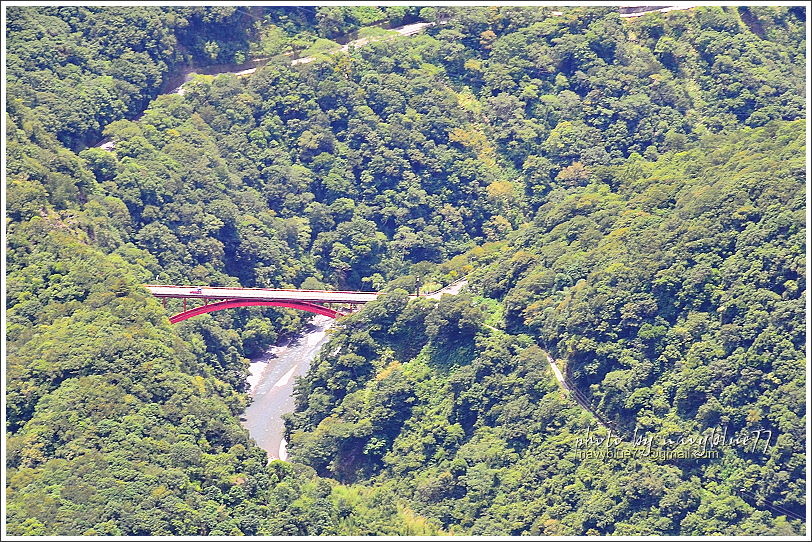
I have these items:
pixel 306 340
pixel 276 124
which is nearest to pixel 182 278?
pixel 306 340

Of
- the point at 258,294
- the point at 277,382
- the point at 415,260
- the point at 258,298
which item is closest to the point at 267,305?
Answer: the point at 258,294

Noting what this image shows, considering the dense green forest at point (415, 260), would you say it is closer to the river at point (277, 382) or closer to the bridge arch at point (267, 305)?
the river at point (277, 382)

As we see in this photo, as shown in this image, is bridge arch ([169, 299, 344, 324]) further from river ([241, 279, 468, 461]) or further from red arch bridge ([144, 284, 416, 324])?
river ([241, 279, 468, 461])

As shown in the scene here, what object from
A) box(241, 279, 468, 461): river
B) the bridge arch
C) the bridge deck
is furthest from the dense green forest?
the bridge deck

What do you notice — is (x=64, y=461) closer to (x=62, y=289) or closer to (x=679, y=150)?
(x=62, y=289)

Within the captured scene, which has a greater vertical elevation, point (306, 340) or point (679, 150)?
point (679, 150)

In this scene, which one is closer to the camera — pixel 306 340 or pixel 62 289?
pixel 62 289

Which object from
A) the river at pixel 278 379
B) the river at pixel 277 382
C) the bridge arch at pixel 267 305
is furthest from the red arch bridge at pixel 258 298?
the river at pixel 277 382
